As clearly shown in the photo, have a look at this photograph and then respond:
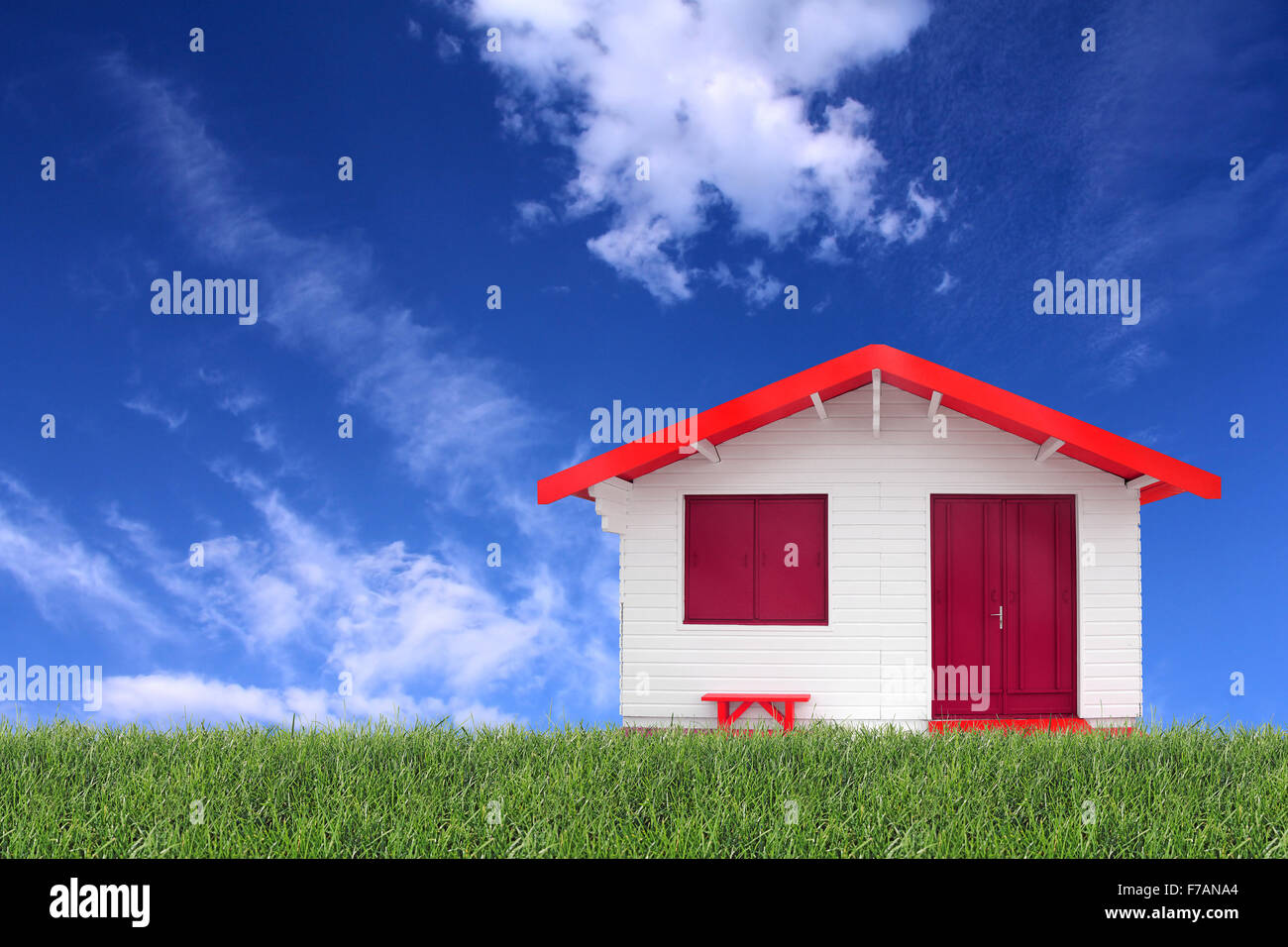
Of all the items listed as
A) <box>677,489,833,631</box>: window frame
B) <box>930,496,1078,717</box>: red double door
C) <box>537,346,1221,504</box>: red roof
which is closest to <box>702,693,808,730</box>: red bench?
<box>677,489,833,631</box>: window frame

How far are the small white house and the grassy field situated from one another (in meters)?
1.33

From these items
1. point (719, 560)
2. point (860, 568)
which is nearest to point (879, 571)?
point (860, 568)

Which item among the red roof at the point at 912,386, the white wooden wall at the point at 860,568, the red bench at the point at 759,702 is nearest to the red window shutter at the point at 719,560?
the white wooden wall at the point at 860,568

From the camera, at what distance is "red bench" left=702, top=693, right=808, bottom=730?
31.0 ft

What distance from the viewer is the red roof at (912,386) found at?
8.81 metres

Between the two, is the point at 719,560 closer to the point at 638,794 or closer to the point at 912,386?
the point at 912,386

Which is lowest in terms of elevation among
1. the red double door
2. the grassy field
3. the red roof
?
the grassy field

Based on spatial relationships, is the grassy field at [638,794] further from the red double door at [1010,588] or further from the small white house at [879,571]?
the red double door at [1010,588]

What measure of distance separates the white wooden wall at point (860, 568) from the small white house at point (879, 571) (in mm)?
21

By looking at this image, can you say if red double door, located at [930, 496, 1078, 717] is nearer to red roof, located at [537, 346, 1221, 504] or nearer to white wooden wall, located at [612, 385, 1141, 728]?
white wooden wall, located at [612, 385, 1141, 728]

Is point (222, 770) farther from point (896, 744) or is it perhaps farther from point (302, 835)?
point (896, 744)

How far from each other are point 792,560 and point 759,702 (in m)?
1.54

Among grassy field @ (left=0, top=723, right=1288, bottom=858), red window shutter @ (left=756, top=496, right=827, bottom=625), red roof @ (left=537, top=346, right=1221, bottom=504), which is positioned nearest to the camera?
grassy field @ (left=0, top=723, right=1288, bottom=858)
